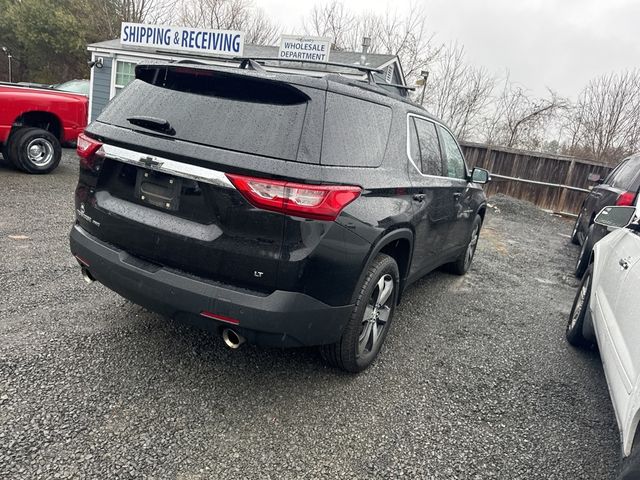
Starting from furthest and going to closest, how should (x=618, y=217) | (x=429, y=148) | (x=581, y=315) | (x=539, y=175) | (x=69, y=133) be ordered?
(x=539, y=175) → (x=69, y=133) → (x=581, y=315) → (x=429, y=148) → (x=618, y=217)

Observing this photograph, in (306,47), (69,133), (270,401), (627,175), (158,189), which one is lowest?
(270,401)

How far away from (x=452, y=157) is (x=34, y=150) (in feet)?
24.7

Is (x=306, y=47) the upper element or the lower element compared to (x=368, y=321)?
upper

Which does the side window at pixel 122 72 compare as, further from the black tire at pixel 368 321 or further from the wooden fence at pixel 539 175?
the black tire at pixel 368 321

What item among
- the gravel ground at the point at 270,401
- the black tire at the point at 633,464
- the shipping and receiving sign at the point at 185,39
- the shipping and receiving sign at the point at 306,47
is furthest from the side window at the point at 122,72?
the black tire at the point at 633,464

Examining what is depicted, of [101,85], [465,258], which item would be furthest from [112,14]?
[465,258]

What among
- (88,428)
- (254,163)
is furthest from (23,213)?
(254,163)

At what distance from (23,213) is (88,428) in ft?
15.6

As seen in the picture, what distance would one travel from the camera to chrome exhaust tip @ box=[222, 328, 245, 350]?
2.34 metres

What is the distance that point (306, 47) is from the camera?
534 inches

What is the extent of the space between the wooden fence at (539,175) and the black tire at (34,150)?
12.0 m

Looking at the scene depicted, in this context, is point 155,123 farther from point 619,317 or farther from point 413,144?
point 619,317

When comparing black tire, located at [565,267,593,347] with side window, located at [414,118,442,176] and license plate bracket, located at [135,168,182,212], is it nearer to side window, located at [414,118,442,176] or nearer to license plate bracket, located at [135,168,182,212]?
side window, located at [414,118,442,176]

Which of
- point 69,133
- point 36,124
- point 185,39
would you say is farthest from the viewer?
point 185,39
